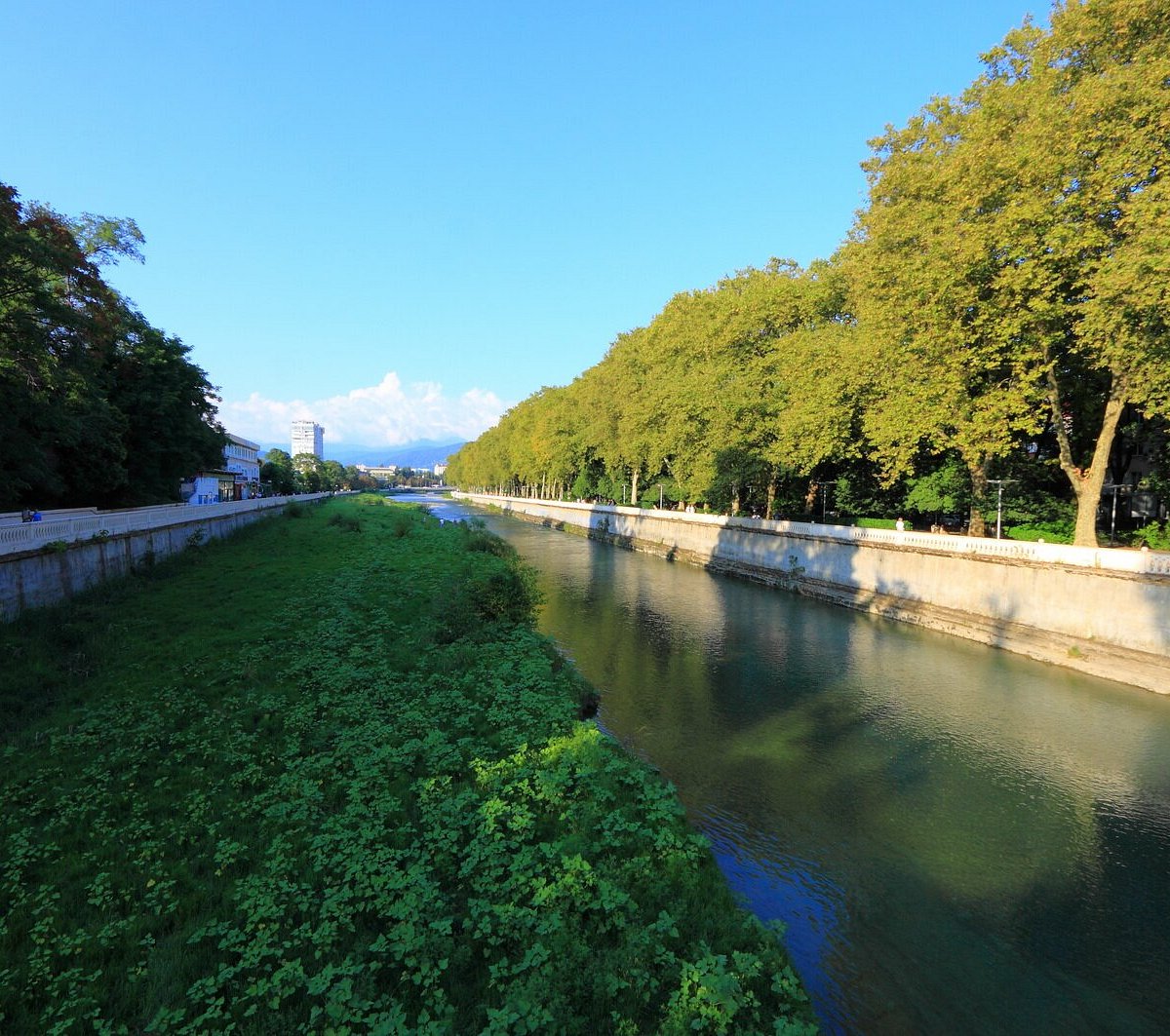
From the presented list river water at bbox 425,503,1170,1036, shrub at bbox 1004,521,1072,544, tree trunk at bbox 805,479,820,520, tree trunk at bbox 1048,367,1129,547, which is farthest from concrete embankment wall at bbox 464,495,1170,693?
tree trunk at bbox 805,479,820,520

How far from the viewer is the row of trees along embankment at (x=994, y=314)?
17.9 m

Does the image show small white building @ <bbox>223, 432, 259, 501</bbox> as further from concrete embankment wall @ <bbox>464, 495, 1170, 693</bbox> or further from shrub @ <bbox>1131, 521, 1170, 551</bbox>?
shrub @ <bbox>1131, 521, 1170, 551</bbox>

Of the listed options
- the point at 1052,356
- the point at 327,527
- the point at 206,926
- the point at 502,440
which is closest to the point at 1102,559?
the point at 1052,356

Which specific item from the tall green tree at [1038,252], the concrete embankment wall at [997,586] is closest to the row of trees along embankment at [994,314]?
the tall green tree at [1038,252]

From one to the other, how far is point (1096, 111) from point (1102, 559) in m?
14.4

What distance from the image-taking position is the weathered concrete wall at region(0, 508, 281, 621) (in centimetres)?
1522

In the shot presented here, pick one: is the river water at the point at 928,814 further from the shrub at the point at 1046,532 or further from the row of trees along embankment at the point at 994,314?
Answer: the row of trees along embankment at the point at 994,314

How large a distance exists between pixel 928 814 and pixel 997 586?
14980mm

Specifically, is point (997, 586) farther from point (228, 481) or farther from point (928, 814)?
point (228, 481)

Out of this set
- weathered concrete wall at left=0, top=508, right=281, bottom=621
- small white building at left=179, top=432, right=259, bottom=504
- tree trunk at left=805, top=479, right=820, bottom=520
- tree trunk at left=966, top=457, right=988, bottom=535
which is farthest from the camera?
small white building at left=179, top=432, right=259, bottom=504

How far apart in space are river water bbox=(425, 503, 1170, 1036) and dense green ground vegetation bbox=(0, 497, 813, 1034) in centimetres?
183

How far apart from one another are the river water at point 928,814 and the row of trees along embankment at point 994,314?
10.5 metres

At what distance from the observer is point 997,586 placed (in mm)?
21516

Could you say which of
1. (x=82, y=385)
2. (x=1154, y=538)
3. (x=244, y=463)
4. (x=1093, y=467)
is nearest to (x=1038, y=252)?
(x=1093, y=467)
